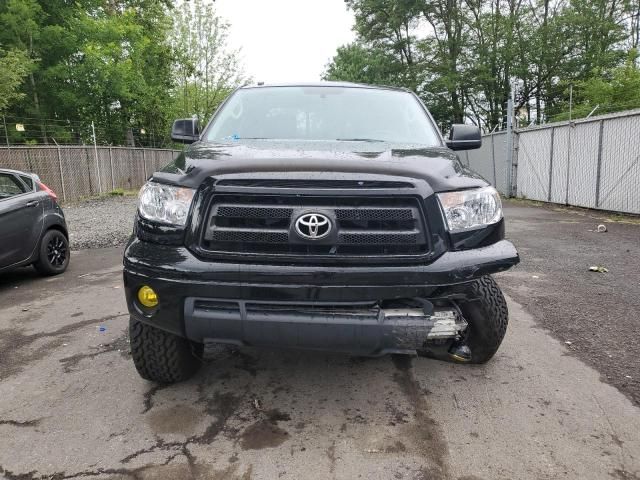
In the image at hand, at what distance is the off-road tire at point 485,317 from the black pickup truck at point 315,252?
0.11 m

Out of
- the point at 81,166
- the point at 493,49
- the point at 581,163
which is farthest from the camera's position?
the point at 493,49

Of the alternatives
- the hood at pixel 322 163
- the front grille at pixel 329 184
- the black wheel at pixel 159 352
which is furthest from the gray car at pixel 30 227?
the front grille at pixel 329 184

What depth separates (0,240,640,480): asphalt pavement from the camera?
2.17 metres

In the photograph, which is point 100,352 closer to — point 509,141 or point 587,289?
point 587,289

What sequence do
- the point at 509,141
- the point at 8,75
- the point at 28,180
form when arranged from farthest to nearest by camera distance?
the point at 509,141 < the point at 8,75 < the point at 28,180

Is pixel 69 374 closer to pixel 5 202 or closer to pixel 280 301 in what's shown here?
pixel 280 301

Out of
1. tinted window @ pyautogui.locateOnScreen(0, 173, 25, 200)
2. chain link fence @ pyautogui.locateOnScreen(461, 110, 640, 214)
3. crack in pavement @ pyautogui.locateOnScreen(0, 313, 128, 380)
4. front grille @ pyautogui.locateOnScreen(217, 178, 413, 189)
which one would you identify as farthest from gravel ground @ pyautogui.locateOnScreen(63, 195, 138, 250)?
chain link fence @ pyautogui.locateOnScreen(461, 110, 640, 214)

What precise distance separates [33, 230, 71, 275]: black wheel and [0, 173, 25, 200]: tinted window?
1.95ft

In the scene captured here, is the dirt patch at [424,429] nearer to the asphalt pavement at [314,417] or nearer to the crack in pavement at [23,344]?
the asphalt pavement at [314,417]

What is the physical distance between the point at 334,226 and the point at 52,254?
17.0ft

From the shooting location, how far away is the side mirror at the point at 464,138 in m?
3.74

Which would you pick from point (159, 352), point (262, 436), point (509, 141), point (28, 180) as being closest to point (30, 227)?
point (28, 180)

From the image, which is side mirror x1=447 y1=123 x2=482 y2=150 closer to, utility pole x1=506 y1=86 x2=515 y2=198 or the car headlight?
the car headlight

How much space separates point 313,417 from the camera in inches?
102
